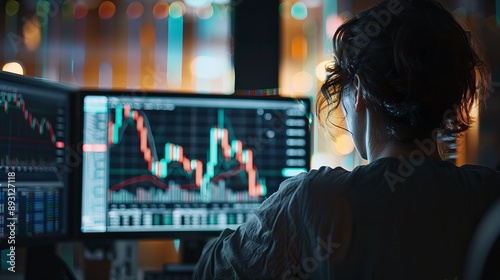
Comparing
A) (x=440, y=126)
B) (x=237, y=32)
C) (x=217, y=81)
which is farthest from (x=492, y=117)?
(x=217, y=81)

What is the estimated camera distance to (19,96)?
127 cm

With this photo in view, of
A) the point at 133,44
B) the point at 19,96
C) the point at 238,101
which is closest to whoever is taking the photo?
the point at 19,96

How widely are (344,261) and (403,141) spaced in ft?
0.74

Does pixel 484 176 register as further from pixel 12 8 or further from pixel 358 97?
pixel 12 8

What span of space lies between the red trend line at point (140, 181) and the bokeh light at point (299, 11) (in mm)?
1544

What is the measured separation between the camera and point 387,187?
84 centimetres

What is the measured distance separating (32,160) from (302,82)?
1.68 m

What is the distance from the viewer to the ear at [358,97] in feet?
3.10

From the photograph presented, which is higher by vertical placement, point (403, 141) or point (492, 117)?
point (492, 117)

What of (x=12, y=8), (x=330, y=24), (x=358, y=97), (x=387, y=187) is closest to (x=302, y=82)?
(x=330, y=24)

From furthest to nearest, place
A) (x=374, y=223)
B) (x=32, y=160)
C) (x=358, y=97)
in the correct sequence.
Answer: (x=32, y=160) → (x=358, y=97) → (x=374, y=223)

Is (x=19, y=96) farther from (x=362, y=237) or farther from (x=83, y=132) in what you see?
(x=362, y=237)

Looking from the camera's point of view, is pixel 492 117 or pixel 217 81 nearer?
pixel 492 117

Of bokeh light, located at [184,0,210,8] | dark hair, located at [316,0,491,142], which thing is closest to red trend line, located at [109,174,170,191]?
dark hair, located at [316,0,491,142]
